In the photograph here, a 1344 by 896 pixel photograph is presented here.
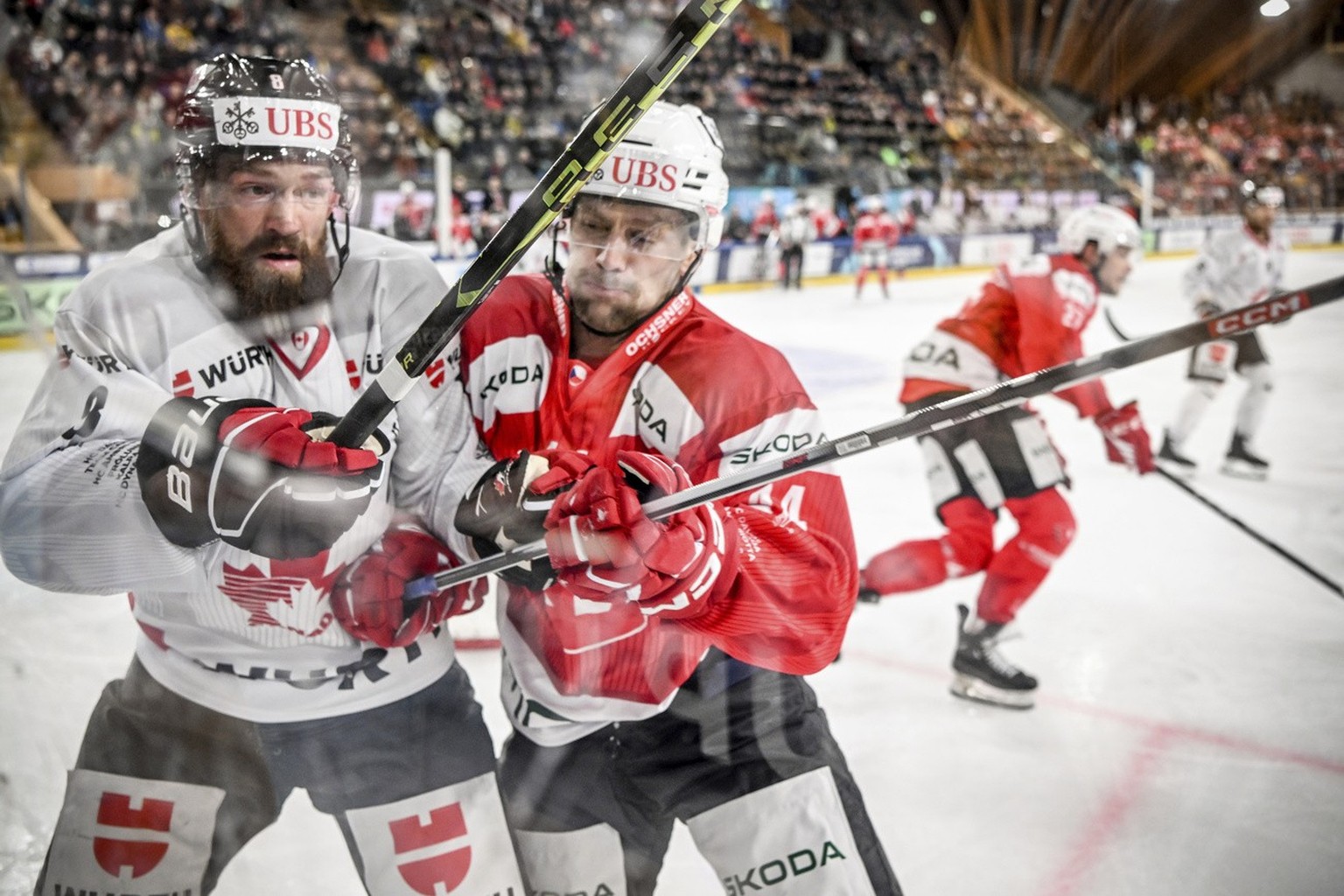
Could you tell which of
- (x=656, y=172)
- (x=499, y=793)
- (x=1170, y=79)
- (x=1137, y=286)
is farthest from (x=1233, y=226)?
(x=499, y=793)

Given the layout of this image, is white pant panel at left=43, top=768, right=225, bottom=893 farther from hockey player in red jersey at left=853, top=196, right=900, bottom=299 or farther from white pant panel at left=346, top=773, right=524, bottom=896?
hockey player in red jersey at left=853, top=196, right=900, bottom=299

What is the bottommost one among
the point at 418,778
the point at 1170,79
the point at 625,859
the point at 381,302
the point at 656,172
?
the point at 625,859

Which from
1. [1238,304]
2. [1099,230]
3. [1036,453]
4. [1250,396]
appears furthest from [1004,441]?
[1250,396]

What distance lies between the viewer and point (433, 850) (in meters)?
0.99

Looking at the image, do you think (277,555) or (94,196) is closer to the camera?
(277,555)

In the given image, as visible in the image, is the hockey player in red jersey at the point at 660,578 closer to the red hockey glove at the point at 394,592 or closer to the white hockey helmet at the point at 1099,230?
the red hockey glove at the point at 394,592

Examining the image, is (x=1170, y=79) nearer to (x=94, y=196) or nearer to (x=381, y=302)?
(x=381, y=302)

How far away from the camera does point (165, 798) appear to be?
3.13 feet

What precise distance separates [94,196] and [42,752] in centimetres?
57

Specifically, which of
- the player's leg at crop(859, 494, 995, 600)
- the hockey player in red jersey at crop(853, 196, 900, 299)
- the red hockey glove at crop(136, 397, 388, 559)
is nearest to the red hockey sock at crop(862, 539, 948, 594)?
the player's leg at crop(859, 494, 995, 600)

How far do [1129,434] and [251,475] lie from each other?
2045mm

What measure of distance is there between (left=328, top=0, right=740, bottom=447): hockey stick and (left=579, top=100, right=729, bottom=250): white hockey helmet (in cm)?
22

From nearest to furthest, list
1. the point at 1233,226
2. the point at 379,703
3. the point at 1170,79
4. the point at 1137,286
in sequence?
1. the point at 379,703
2. the point at 1170,79
3. the point at 1137,286
4. the point at 1233,226

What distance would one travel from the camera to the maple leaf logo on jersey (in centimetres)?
96
